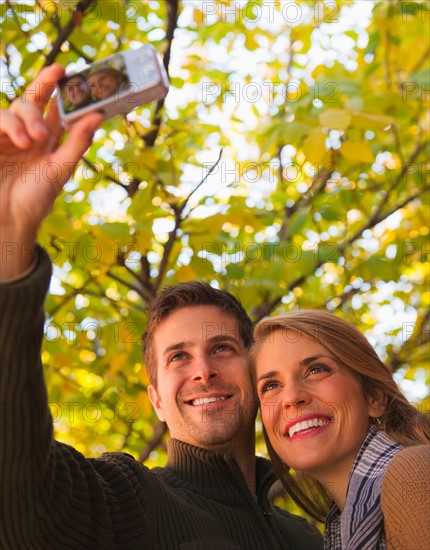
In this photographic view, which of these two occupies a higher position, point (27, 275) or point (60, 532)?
point (27, 275)

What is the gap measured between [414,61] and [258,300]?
1334 millimetres

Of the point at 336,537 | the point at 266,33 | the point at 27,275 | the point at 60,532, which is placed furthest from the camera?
the point at 266,33

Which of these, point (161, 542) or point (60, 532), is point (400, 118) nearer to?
point (161, 542)

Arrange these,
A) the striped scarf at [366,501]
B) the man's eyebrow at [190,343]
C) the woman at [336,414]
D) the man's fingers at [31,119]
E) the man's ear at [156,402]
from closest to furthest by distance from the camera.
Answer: the man's fingers at [31,119] < the striped scarf at [366,501] < the woman at [336,414] < the man's eyebrow at [190,343] < the man's ear at [156,402]

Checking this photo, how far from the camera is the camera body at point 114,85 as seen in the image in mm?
1347

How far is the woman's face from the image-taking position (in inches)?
83.5

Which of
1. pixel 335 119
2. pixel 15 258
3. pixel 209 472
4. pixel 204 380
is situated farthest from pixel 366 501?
pixel 335 119

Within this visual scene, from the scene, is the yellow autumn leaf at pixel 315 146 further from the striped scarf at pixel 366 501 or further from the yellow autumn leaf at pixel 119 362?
the yellow autumn leaf at pixel 119 362

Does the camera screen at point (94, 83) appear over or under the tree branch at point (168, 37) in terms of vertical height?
under

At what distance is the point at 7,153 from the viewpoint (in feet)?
4.74

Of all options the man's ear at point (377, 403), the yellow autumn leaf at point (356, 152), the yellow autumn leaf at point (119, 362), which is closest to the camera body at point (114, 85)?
the man's ear at point (377, 403)

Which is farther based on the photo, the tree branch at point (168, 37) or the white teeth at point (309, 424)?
the tree branch at point (168, 37)

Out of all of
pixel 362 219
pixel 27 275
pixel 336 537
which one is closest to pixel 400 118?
pixel 362 219

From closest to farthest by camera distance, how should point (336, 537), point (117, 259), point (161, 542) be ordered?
point (161, 542) → point (336, 537) → point (117, 259)
